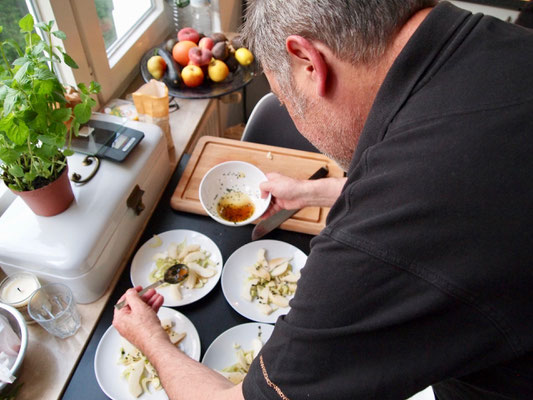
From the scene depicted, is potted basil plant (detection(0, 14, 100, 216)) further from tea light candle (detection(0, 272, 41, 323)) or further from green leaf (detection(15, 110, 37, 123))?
tea light candle (detection(0, 272, 41, 323))

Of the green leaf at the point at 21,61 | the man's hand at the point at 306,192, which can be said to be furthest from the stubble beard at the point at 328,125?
the green leaf at the point at 21,61

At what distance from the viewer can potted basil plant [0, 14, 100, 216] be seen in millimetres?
654

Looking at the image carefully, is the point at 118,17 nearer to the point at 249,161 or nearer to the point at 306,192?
the point at 249,161

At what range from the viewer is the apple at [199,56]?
4.94ft

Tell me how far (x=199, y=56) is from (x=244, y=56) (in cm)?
19

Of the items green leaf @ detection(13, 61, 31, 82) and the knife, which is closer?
green leaf @ detection(13, 61, 31, 82)

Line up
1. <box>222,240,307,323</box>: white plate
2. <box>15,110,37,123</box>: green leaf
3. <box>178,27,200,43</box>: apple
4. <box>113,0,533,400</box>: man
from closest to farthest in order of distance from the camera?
1. <box>113,0,533,400</box>: man
2. <box>15,110,37,123</box>: green leaf
3. <box>222,240,307,323</box>: white plate
4. <box>178,27,200,43</box>: apple

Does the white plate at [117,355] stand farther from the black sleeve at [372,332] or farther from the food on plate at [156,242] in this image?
the black sleeve at [372,332]

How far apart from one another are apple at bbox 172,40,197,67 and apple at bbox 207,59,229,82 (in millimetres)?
99

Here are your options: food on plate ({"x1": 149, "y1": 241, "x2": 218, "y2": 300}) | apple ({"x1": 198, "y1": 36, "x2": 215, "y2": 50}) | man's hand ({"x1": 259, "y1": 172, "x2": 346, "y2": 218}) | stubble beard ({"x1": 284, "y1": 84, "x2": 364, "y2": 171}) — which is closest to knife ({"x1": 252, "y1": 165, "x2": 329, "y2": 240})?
man's hand ({"x1": 259, "y1": 172, "x2": 346, "y2": 218})

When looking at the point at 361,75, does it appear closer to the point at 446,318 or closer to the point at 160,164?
the point at 446,318

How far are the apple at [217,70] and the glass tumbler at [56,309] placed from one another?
0.95 m

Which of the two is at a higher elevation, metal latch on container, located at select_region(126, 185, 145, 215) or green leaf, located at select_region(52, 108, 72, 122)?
green leaf, located at select_region(52, 108, 72, 122)

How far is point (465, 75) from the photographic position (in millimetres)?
501
